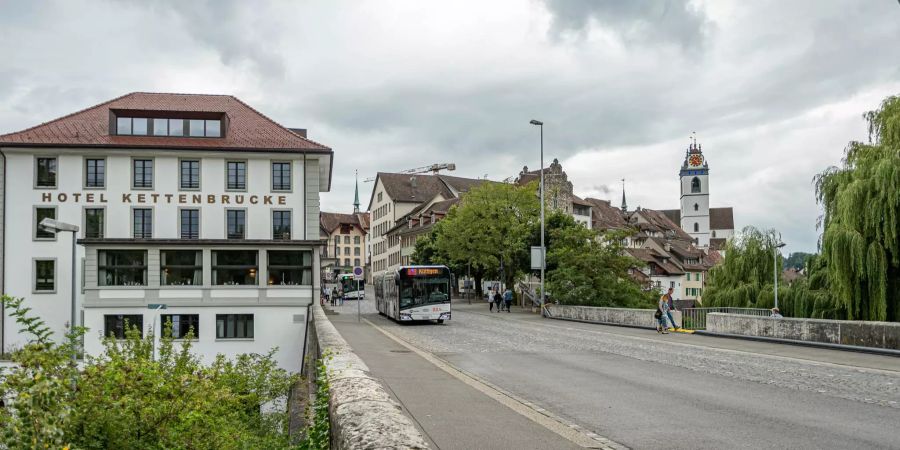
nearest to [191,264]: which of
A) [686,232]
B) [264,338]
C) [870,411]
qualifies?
[264,338]

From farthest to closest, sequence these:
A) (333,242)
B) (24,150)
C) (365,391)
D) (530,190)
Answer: (333,242) < (530,190) < (24,150) < (365,391)

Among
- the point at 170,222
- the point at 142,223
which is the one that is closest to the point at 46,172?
the point at 142,223

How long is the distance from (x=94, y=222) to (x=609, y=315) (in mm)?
30862

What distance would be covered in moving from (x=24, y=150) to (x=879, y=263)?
4505 centimetres

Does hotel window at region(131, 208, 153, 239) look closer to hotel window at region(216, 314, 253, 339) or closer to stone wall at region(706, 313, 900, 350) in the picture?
hotel window at region(216, 314, 253, 339)

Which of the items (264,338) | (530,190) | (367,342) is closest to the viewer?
(367,342)

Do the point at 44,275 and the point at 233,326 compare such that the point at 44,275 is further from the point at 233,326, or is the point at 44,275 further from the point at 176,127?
the point at 233,326

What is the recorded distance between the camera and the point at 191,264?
144 feet

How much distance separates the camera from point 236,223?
48438mm

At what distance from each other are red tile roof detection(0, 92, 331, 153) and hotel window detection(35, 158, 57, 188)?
45.7 inches

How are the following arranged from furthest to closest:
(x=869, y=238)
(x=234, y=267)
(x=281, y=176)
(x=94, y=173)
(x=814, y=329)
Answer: (x=281, y=176) → (x=94, y=173) → (x=234, y=267) → (x=869, y=238) → (x=814, y=329)

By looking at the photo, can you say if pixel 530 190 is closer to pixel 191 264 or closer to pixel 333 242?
pixel 191 264

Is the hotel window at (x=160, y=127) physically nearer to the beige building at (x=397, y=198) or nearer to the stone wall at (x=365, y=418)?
the stone wall at (x=365, y=418)

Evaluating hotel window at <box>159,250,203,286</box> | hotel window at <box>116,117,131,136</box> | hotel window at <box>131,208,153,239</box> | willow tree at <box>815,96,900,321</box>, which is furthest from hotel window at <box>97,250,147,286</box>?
willow tree at <box>815,96,900,321</box>
